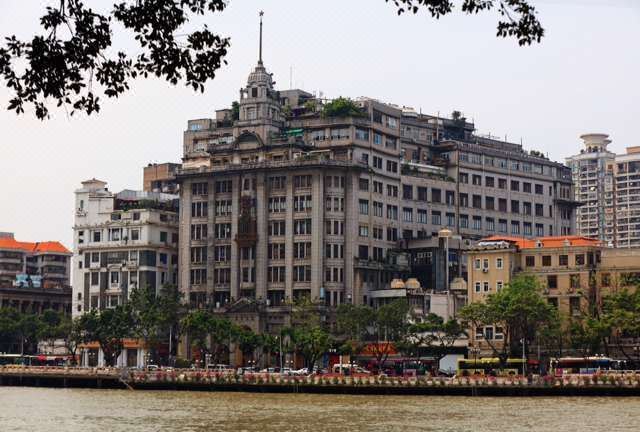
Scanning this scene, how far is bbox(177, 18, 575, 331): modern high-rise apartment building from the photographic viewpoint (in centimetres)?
15950

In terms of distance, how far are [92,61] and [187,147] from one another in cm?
15965

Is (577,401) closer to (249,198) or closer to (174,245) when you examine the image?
(249,198)

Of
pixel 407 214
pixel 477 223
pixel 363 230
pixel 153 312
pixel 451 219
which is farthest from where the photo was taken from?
pixel 477 223

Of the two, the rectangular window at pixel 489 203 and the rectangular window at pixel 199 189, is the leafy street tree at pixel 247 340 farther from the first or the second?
the rectangular window at pixel 489 203

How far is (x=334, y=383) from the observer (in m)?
123

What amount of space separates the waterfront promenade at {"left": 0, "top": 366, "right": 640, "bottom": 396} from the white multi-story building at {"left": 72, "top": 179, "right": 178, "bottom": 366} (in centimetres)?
2700

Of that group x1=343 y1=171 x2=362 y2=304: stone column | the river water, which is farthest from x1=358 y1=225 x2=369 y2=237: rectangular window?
the river water

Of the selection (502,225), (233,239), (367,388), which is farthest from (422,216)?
(367,388)

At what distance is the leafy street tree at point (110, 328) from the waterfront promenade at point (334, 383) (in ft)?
25.3

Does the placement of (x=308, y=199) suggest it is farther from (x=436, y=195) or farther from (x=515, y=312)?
(x=515, y=312)

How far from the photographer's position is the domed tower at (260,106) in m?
166

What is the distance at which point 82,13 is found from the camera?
24531mm

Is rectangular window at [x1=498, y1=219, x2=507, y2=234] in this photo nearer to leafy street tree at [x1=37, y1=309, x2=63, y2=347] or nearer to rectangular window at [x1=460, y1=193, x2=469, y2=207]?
rectangular window at [x1=460, y1=193, x2=469, y2=207]

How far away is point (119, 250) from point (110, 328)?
77.3 ft
